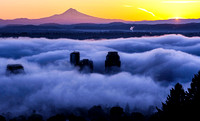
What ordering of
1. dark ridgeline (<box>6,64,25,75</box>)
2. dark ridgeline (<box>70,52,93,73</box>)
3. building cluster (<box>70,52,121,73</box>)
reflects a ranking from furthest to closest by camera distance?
dark ridgeline (<box>70,52,93,73</box>) → building cluster (<box>70,52,121,73</box>) → dark ridgeline (<box>6,64,25,75</box>)

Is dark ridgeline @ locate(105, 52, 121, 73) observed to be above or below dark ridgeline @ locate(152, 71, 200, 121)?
below

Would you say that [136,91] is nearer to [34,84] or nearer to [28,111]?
[34,84]

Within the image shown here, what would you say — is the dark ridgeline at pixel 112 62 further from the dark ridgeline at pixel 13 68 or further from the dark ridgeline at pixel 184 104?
the dark ridgeline at pixel 184 104

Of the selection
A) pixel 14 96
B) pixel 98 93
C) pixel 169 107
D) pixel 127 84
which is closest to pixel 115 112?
pixel 169 107

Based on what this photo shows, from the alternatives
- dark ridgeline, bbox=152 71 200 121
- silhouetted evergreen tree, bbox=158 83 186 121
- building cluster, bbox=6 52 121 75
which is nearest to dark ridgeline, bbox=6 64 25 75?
building cluster, bbox=6 52 121 75

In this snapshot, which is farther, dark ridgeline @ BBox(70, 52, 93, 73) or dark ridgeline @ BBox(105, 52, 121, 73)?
dark ridgeline @ BBox(70, 52, 93, 73)

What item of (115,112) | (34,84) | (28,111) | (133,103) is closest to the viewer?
(115,112)

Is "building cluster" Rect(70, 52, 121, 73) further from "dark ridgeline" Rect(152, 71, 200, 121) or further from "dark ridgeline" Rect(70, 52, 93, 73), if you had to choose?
"dark ridgeline" Rect(152, 71, 200, 121)

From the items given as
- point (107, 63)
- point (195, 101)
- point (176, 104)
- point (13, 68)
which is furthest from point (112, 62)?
point (195, 101)
